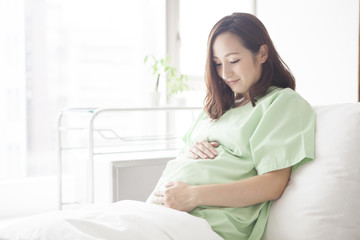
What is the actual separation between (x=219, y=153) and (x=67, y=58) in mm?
1832

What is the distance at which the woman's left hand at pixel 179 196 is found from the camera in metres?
1.15

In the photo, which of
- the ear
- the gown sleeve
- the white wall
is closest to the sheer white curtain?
the white wall

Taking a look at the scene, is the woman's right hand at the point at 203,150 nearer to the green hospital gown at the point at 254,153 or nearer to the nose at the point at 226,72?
the green hospital gown at the point at 254,153

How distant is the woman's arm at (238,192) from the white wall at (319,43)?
1430 mm

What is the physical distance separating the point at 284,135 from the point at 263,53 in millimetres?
303

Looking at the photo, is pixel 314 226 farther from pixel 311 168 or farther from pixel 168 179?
pixel 168 179

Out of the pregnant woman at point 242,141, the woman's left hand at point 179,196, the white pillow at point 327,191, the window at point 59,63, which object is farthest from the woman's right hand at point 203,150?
the window at point 59,63

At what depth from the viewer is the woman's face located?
51.9 inches

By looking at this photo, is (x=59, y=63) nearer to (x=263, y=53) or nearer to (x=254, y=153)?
(x=263, y=53)

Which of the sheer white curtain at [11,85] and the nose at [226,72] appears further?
the sheer white curtain at [11,85]

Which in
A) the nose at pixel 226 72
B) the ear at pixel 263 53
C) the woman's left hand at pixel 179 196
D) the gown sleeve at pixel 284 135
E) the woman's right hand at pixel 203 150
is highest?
the ear at pixel 263 53

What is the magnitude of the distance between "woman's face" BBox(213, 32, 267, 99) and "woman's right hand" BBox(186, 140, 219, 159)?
0.19 m

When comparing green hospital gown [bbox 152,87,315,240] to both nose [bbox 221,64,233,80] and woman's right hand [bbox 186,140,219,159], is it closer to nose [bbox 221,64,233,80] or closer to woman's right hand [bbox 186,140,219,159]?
woman's right hand [bbox 186,140,219,159]

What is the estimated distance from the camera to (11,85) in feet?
8.84
